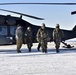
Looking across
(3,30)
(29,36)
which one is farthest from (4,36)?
(29,36)

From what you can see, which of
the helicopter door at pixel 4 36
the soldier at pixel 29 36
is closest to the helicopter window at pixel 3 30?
the helicopter door at pixel 4 36

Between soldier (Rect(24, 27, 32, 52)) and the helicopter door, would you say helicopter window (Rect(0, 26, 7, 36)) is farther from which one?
soldier (Rect(24, 27, 32, 52))

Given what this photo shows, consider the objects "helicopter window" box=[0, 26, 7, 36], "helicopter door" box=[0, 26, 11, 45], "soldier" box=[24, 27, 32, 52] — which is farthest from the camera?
"helicopter window" box=[0, 26, 7, 36]

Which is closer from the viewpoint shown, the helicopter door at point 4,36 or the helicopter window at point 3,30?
the helicopter door at point 4,36

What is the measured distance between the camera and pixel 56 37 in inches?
697

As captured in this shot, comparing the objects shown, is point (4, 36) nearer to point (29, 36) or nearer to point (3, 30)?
point (3, 30)

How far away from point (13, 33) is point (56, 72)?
10821mm

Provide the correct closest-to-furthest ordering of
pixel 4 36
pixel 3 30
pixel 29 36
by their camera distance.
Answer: pixel 29 36
pixel 4 36
pixel 3 30

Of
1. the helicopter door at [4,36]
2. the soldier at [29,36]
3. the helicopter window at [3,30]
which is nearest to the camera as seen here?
the soldier at [29,36]

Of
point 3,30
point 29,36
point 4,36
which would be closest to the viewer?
point 29,36

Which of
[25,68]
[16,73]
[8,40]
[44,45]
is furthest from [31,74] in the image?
[8,40]

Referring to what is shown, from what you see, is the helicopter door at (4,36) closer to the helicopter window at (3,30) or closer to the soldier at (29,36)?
the helicopter window at (3,30)

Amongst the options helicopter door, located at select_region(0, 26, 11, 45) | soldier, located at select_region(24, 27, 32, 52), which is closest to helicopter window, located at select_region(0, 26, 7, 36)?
helicopter door, located at select_region(0, 26, 11, 45)

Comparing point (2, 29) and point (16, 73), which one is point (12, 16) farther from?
point (16, 73)
